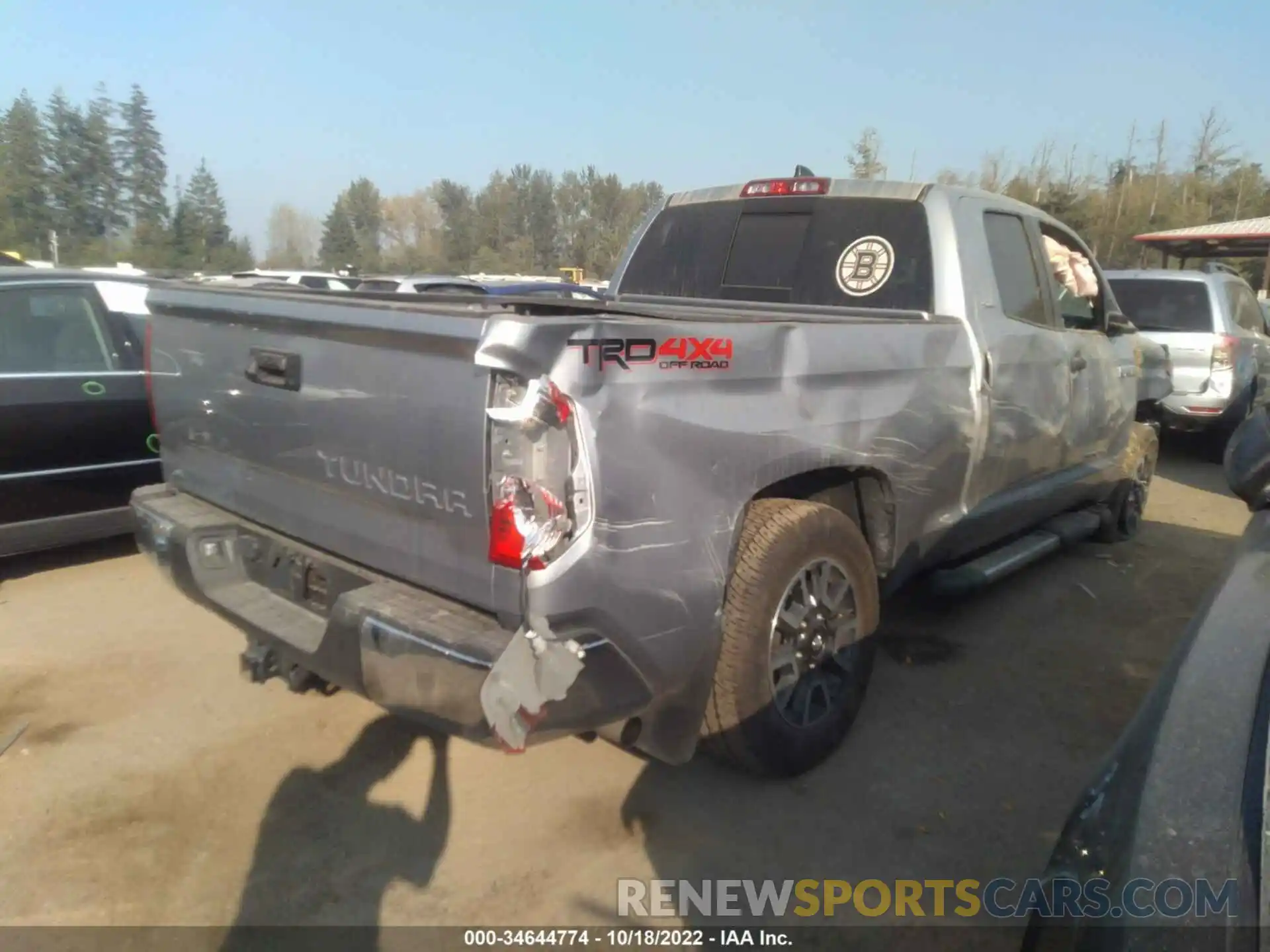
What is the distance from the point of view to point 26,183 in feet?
66.5

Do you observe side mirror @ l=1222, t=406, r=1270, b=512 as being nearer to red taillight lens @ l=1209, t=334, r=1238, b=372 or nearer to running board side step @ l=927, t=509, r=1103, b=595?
running board side step @ l=927, t=509, r=1103, b=595

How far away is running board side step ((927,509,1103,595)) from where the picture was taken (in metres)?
4.05

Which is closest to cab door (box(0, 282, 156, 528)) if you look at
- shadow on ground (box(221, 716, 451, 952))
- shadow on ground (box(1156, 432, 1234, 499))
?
shadow on ground (box(221, 716, 451, 952))

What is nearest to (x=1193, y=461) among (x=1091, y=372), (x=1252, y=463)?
(x=1091, y=372)

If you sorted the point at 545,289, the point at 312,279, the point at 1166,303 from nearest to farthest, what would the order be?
the point at 1166,303 → the point at 545,289 → the point at 312,279

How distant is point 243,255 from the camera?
2695 cm

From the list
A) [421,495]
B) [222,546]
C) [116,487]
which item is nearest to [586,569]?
[421,495]

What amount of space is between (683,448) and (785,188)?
240cm

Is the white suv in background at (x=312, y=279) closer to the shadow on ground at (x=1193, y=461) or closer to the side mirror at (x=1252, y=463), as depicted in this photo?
the shadow on ground at (x=1193, y=461)

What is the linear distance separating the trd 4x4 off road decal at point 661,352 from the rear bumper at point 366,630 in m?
0.69

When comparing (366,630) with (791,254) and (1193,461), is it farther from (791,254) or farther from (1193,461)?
(1193,461)

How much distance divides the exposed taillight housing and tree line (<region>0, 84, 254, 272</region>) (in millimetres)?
19920

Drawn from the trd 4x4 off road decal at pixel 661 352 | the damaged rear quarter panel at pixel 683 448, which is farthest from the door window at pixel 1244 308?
the trd 4x4 off road decal at pixel 661 352

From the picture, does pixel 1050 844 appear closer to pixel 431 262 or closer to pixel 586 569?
pixel 586 569
